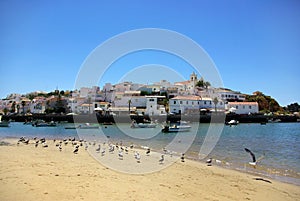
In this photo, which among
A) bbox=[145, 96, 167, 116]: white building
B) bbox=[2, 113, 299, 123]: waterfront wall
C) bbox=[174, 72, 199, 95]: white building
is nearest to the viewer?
bbox=[2, 113, 299, 123]: waterfront wall

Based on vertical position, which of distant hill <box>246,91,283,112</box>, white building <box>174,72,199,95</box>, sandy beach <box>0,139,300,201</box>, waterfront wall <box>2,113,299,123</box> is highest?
white building <box>174,72,199,95</box>

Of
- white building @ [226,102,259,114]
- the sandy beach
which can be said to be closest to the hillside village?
white building @ [226,102,259,114]

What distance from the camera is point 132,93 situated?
89500mm

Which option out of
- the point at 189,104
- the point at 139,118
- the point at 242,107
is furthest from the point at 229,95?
the point at 139,118

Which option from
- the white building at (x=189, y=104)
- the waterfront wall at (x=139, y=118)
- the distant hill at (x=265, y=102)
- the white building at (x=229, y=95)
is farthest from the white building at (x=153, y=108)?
the distant hill at (x=265, y=102)

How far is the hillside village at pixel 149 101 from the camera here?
257 ft

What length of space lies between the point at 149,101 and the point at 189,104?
38.8 ft

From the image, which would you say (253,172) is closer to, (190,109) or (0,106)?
(190,109)

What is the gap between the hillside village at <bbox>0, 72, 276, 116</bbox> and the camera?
257ft

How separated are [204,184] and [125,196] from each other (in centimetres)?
354

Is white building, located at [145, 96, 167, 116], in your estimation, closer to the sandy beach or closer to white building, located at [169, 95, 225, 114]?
white building, located at [169, 95, 225, 114]

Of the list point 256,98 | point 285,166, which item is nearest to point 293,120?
point 256,98

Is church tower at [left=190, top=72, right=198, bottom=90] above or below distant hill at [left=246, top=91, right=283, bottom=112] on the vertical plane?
above

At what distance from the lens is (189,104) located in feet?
263
